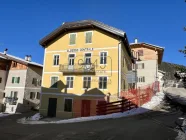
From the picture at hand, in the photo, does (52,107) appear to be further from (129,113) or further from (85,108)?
(129,113)

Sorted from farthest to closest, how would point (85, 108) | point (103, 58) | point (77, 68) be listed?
point (77, 68)
point (103, 58)
point (85, 108)

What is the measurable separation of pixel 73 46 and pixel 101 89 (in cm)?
782

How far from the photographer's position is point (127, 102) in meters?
22.6

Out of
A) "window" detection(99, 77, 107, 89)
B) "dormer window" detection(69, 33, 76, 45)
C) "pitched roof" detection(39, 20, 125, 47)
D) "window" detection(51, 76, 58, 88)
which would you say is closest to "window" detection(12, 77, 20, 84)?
"pitched roof" detection(39, 20, 125, 47)

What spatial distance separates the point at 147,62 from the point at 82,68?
21052mm

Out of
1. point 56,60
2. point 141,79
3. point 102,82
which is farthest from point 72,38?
point 141,79

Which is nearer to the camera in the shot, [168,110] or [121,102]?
[168,110]

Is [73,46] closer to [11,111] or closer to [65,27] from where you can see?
[65,27]

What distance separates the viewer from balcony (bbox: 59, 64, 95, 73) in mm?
26250

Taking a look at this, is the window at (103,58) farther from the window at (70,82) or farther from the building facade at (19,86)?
the building facade at (19,86)

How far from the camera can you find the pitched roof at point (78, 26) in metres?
26.2

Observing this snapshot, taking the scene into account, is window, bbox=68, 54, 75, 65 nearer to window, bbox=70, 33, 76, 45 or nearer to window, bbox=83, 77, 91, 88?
window, bbox=70, 33, 76, 45

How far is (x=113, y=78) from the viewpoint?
1002 inches

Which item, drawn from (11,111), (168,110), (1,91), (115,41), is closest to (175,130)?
(168,110)
